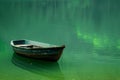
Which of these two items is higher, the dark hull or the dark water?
the dark hull

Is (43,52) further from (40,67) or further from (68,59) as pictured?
(68,59)

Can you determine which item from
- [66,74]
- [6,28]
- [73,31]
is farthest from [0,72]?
[6,28]

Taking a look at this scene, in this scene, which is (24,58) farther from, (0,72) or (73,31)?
(73,31)

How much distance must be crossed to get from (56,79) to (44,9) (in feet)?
134

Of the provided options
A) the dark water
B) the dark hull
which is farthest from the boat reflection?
the dark hull

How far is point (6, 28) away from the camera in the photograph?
109 feet

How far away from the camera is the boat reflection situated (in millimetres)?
14930

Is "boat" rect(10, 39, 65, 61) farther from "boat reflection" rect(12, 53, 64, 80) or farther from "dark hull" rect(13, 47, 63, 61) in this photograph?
"boat reflection" rect(12, 53, 64, 80)

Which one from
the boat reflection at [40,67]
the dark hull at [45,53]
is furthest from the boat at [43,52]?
the boat reflection at [40,67]

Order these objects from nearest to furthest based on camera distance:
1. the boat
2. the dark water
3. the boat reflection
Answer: the dark water
the boat reflection
the boat

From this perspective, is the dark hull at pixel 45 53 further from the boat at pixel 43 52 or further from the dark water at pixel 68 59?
the dark water at pixel 68 59

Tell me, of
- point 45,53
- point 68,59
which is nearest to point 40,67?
point 45,53

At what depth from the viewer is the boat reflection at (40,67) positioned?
14.9m

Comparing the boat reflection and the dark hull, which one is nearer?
the boat reflection
